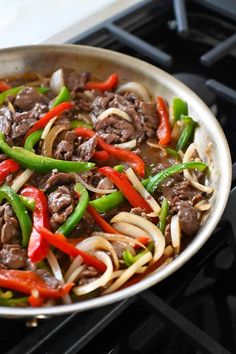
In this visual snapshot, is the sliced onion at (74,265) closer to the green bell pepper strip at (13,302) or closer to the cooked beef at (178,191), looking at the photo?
the green bell pepper strip at (13,302)

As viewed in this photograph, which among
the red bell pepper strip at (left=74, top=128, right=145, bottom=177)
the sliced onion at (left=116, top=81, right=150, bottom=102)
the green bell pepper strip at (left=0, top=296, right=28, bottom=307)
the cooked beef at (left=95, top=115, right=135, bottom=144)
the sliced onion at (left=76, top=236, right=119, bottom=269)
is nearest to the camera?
the green bell pepper strip at (left=0, top=296, right=28, bottom=307)

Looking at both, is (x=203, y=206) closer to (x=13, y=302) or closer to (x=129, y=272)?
(x=129, y=272)

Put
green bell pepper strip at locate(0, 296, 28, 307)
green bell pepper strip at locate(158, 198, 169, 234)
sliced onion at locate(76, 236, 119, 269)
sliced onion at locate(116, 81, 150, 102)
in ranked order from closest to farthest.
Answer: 1. green bell pepper strip at locate(0, 296, 28, 307)
2. sliced onion at locate(76, 236, 119, 269)
3. green bell pepper strip at locate(158, 198, 169, 234)
4. sliced onion at locate(116, 81, 150, 102)

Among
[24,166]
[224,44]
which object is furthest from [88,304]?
[224,44]

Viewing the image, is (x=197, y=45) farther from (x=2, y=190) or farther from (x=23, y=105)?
(x=2, y=190)

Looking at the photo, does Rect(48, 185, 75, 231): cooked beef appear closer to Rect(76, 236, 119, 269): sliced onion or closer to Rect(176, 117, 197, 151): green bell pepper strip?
Rect(76, 236, 119, 269): sliced onion

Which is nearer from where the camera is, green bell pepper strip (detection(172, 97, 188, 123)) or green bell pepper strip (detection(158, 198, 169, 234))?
green bell pepper strip (detection(158, 198, 169, 234))

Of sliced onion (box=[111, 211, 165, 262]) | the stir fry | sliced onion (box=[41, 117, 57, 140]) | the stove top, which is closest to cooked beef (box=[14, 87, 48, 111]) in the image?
the stir fry

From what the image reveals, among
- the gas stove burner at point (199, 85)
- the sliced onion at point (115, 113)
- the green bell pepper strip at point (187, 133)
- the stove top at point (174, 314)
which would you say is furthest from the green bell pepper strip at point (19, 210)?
the gas stove burner at point (199, 85)
